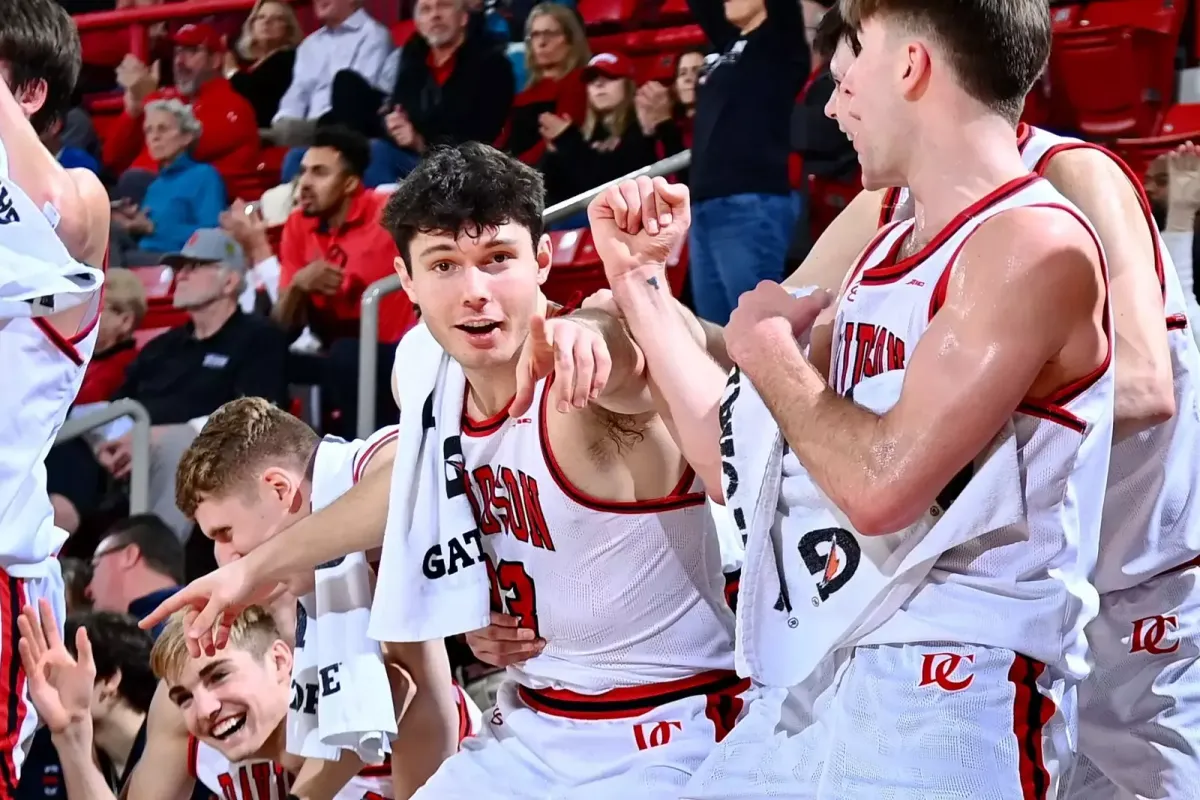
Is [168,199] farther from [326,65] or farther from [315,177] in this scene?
[315,177]

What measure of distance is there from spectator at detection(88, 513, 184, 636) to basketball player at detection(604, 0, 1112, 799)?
162 inches

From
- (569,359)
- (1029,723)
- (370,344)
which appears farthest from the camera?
(370,344)

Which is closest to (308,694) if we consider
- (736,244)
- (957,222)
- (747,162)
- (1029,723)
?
(1029,723)

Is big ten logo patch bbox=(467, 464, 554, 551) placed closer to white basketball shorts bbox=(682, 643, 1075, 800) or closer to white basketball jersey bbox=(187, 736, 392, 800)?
white basketball shorts bbox=(682, 643, 1075, 800)

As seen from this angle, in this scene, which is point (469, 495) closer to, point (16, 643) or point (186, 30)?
point (16, 643)

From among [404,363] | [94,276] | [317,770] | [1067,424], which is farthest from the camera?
[317,770]

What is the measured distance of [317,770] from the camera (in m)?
3.59

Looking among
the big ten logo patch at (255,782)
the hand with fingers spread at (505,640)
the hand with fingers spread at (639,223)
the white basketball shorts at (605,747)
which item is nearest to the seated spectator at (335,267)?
the big ten logo patch at (255,782)

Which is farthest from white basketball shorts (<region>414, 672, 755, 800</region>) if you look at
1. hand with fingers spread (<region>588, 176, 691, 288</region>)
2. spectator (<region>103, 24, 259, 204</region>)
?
spectator (<region>103, 24, 259, 204</region>)

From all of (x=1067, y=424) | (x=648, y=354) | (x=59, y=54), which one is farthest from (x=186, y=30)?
(x=1067, y=424)

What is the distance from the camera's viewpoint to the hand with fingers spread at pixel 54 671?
113 inches

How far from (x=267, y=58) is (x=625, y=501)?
18.8 ft

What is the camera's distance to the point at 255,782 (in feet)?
13.0

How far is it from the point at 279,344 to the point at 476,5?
5.68ft
